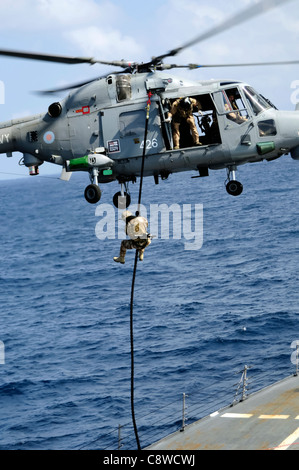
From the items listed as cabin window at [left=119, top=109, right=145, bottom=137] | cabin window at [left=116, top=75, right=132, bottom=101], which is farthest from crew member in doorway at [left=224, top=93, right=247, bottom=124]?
cabin window at [left=116, top=75, right=132, bottom=101]

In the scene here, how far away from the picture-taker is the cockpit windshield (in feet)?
83.0

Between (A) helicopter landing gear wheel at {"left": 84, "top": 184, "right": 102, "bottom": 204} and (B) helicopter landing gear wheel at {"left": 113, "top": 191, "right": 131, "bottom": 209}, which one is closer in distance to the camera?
(A) helicopter landing gear wheel at {"left": 84, "top": 184, "right": 102, "bottom": 204}

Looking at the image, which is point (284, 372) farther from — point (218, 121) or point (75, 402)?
point (218, 121)

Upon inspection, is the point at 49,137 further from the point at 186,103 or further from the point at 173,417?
the point at 173,417

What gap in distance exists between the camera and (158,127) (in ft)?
82.4

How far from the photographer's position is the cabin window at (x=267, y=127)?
2512 cm

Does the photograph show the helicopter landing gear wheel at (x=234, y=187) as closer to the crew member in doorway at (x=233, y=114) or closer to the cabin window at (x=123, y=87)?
the crew member in doorway at (x=233, y=114)

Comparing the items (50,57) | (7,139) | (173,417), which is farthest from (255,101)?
(173,417)

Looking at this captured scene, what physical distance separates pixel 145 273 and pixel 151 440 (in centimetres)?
6514

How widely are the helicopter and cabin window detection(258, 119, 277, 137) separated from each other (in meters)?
0.03

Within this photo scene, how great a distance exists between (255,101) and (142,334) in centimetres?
7134

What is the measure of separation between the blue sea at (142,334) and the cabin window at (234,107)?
22593 millimetres

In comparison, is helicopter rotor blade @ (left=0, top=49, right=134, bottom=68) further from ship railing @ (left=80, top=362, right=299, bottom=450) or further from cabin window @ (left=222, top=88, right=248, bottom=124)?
ship railing @ (left=80, top=362, right=299, bottom=450)

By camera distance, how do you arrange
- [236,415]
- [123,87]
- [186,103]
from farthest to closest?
1. [236,415]
2. [123,87]
3. [186,103]
